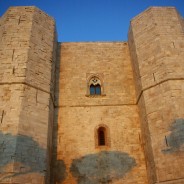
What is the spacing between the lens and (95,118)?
9.61 m

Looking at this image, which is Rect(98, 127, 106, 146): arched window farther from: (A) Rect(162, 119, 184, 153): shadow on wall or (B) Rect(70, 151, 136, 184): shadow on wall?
(A) Rect(162, 119, 184, 153): shadow on wall

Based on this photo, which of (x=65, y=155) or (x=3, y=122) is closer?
(x=3, y=122)

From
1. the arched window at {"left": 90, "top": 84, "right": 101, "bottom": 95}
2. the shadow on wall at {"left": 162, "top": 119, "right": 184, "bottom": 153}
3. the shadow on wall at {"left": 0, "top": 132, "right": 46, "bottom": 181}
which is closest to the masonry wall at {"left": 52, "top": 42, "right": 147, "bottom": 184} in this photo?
the arched window at {"left": 90, "top": 84, "right": 101, "bottom": 95}

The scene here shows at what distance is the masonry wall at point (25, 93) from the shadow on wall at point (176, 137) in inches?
161

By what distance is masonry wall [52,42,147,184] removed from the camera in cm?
846

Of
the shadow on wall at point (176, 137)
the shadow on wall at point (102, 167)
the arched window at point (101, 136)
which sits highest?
the arched window at point (101, 136)

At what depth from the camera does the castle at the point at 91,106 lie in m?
7.39

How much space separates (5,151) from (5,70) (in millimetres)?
3092

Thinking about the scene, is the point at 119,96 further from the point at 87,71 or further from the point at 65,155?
the point at 65,155

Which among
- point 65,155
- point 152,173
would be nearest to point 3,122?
point 65,155

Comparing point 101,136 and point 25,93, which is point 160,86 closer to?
point 101,136

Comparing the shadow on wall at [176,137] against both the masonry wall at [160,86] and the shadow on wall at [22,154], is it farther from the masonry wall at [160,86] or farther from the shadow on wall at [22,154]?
the shadow on wall at [22,154]

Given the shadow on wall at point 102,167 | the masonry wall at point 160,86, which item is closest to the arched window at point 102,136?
the shadow on wall at point 102,167

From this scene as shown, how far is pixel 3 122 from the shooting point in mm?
7449
